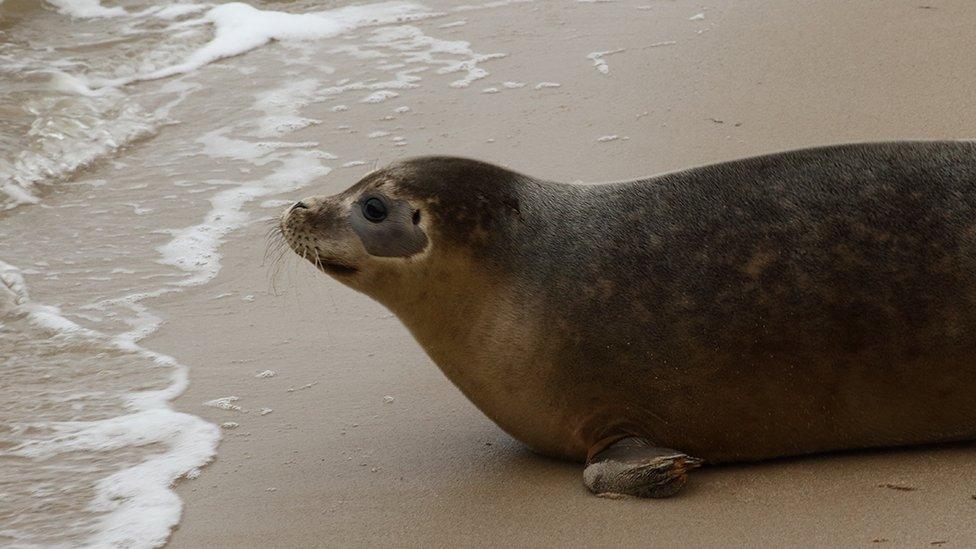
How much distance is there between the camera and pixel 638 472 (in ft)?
13.5

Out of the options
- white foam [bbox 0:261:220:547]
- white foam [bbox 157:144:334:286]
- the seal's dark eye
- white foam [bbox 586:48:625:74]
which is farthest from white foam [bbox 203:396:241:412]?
white foam [bbox 586:48:625:74]

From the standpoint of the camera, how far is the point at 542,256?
4.48 m

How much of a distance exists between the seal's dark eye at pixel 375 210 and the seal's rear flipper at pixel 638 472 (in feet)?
3.55

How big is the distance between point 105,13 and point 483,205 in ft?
31.3

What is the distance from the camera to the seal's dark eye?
4.58m

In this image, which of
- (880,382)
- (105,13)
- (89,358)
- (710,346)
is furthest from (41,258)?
(105,13)

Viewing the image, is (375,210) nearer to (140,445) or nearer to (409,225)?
(409,225)

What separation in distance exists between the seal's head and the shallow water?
913 mm

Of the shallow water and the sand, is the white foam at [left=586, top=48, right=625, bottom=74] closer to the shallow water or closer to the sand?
the sand

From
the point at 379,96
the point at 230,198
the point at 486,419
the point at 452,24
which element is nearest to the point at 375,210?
the point at 486,419

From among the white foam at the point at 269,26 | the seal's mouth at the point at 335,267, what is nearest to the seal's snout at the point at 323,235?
the seal's mouth at the point at 335,267

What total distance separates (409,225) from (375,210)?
0.15 m

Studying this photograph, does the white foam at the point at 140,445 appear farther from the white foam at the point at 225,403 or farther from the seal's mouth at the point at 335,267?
the seal's mouth at the point at 335,267

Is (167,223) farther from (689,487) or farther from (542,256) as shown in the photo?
(689,487)
